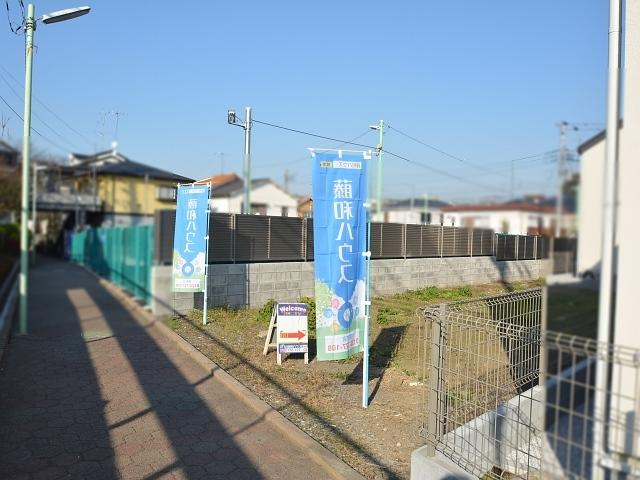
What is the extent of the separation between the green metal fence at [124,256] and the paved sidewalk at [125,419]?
244cm

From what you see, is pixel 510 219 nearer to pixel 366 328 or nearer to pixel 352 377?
pixel 366 328

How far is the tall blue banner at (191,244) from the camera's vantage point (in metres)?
6.11

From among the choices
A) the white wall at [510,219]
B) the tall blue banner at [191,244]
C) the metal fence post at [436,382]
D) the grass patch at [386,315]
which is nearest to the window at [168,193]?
the tall blue banner at [191,244]

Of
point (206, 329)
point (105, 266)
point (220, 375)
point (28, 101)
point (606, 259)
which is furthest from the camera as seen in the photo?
point (105, 266)

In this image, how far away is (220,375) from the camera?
5.38m

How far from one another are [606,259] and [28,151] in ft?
26.6

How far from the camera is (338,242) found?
14.4 ft

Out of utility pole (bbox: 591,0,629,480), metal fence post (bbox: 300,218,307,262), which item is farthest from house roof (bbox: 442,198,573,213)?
metal fence post (bbox: 300,218,307,262)

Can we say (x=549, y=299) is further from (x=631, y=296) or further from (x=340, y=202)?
(x=340, y=202)

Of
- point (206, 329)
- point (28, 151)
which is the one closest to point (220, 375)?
point (206, 329)

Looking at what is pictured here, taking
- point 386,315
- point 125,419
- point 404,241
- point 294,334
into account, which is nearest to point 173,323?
point 294,334

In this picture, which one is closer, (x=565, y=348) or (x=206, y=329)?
(x=565, y=348)

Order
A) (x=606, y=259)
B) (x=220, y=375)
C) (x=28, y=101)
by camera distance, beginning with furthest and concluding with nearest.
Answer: (x=28, y=101) → (x=220, y=375) → (x=606, y=259)

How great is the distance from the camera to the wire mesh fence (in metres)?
1.96
